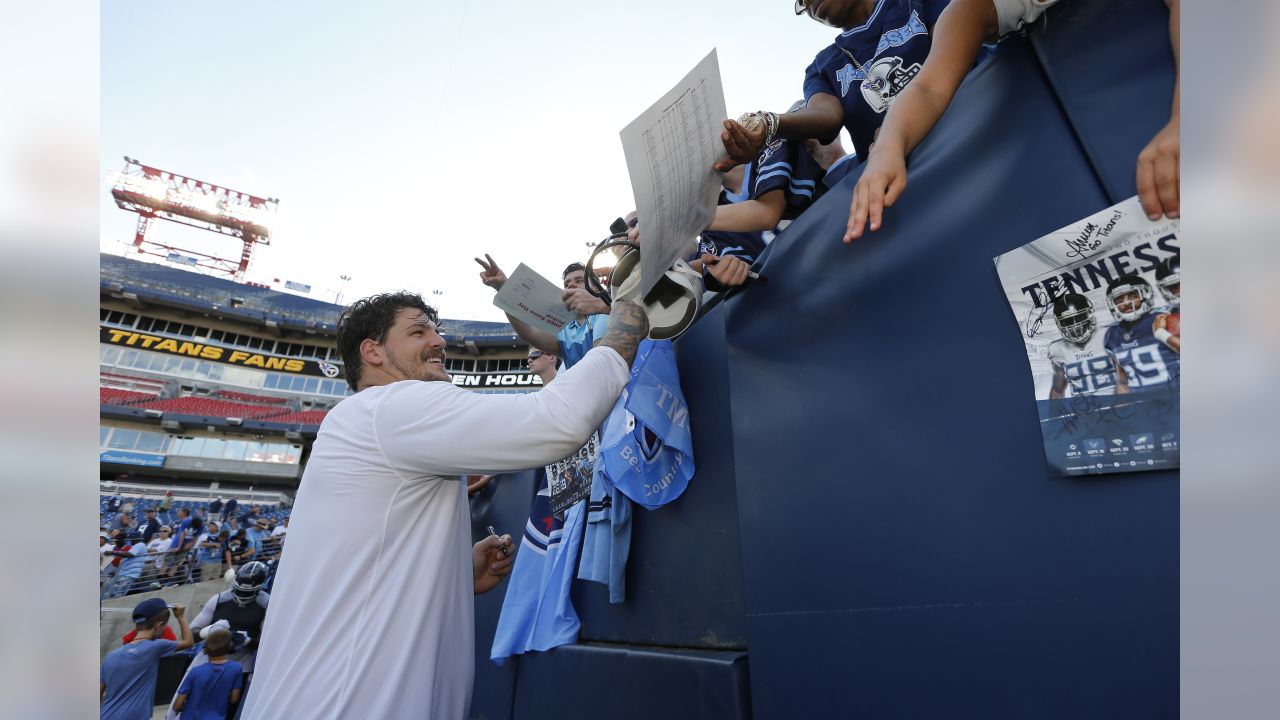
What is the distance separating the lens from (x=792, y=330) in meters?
1.53

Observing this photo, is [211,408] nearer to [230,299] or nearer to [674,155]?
[230,299]

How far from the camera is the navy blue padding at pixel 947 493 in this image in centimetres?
90

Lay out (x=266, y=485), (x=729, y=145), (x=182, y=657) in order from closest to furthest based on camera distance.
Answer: (x=729, y=145)
(x=182, y=657)
(x=266, y=485)

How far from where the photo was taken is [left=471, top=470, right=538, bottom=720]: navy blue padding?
2.93 m

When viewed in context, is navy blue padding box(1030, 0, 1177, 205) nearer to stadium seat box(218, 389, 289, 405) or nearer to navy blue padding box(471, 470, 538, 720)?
navy blue padding box(471, 470, 538, 720)

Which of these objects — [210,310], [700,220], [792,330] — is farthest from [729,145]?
[210,310]

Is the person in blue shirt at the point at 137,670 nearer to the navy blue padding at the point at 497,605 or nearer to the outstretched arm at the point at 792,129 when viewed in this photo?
the navy blue padding at the point at 497,605

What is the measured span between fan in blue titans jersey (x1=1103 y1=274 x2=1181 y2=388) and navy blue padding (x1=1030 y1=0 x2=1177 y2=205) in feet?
0.44

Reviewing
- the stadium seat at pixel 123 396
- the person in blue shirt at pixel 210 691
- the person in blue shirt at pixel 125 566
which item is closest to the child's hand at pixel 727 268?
the person in blue shirt at pixel 210 691

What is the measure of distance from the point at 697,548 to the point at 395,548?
76cm

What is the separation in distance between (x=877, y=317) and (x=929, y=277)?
129 mm

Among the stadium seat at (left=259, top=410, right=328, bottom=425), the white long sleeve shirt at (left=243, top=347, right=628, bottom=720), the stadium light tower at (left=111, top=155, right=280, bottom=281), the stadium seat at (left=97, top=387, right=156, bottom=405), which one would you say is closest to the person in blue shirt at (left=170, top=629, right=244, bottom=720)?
the white long sleeve shirt at (left=243, top=347, right=628, bottom=720)

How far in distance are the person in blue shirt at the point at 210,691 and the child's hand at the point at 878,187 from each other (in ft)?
15.4
